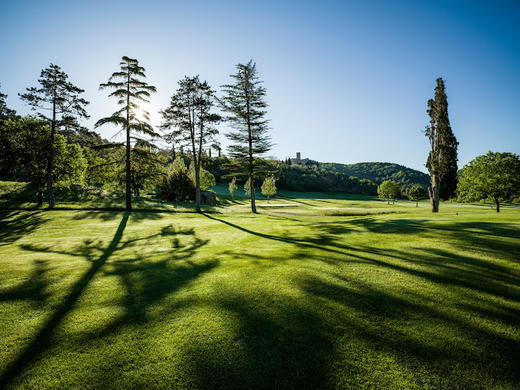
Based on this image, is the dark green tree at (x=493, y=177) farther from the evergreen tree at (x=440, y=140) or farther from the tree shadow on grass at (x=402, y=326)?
A: the tree shadow on grass at (x=402, y=326)

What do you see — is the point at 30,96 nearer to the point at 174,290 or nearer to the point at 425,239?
the point at 174,290

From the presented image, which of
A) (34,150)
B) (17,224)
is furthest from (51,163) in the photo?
(17,224)

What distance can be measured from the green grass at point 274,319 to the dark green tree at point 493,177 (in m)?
27.0

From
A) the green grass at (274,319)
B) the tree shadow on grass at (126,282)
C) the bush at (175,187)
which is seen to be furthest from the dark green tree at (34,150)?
the green grass at (274,319)

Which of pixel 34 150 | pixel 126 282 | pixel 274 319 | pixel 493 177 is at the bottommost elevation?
pixel 126 282

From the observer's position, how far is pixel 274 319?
3.68 metres

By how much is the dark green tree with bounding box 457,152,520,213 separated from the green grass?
27.0 m

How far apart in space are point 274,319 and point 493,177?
36.1 metres

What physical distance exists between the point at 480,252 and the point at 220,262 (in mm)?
7652

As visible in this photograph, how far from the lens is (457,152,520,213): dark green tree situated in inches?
1014

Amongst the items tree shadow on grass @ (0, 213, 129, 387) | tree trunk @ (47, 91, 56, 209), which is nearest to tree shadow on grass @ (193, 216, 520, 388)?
tree shadow on grass @ (0, 213, 129, 387)

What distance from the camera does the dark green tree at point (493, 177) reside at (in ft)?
84.5

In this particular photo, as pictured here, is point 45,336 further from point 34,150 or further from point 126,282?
point 34,150

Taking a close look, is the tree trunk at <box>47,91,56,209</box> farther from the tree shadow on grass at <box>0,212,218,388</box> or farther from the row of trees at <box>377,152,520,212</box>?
the row of trees at <box>377,152,520,212</box>
